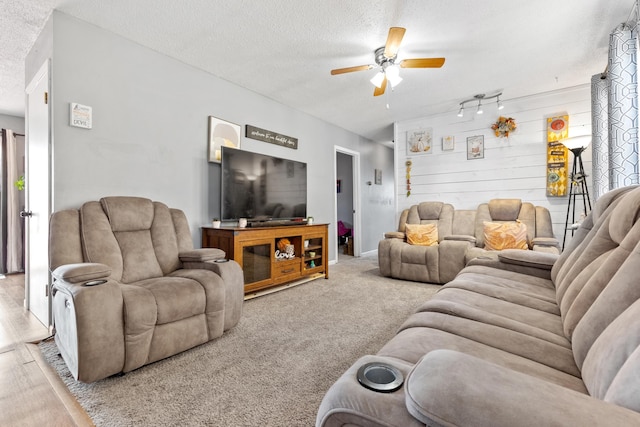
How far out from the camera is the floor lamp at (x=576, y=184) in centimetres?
334

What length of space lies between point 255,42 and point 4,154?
426cm

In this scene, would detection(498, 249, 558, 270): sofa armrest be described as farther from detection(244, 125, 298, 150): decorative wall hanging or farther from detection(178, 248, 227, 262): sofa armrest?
detection(244, 125, 298, 150): decorative wall hanging

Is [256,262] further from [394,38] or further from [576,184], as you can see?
[576,184]

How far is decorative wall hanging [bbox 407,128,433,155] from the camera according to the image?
4852 mm

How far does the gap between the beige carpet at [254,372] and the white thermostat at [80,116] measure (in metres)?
1.65

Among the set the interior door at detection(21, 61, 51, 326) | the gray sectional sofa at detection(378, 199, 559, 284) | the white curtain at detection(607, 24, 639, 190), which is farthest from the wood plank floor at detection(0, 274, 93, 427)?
the white curtain at detection(607, 24, 639, 190)

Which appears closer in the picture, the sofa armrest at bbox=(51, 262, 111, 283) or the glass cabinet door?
the sofa armrest at bbox=(51, 262, 111, 283)

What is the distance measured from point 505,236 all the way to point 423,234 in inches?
37.5

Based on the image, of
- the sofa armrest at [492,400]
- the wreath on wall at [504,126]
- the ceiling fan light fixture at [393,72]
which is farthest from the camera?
the wreath on wall at [504,126]

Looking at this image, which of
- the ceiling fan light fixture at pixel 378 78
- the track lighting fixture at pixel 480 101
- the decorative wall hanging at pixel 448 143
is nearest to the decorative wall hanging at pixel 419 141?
the decorative wall hanging at pixel 448 143

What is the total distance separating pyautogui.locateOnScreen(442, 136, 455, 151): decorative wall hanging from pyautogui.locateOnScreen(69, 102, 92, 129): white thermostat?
452 centimetres

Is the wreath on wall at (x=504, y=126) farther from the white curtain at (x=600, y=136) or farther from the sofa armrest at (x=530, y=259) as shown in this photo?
the sofa armrest at (x=530, y=259)

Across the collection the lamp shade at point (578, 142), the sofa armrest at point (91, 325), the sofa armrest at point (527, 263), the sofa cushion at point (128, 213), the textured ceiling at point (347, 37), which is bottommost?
the sofa armrest at point (91, 325)

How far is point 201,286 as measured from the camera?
198 cm
